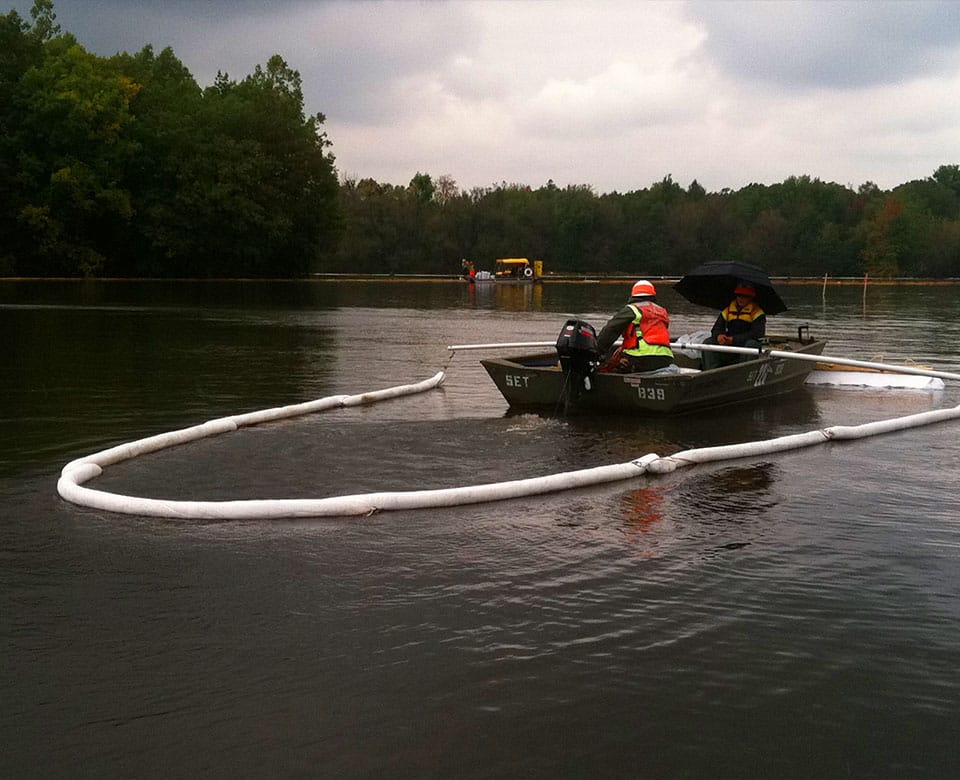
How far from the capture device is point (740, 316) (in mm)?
14672

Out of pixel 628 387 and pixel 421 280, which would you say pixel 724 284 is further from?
pixel 421 280

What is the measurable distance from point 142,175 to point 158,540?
6440cm

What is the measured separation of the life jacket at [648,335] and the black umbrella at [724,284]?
80.6 inches

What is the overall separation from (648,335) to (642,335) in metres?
0.08

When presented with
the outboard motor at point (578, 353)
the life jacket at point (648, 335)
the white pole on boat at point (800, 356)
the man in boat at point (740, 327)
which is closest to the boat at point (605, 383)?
the outboard motor at point (578, 353)

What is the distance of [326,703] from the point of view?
4.82m

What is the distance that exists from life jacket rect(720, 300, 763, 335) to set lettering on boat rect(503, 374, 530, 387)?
3575mm

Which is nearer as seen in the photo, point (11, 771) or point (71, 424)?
point (11, 771)

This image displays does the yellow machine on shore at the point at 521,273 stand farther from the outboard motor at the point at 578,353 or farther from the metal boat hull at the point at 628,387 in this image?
the outboard motor at the point at 578,353

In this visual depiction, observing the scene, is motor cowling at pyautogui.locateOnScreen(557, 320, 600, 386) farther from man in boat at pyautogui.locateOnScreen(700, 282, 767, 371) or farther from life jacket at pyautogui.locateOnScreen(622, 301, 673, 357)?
man in boat at pyautogui.locateOnScreen(700, 282, 767, 371)

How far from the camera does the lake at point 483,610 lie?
4504 mm

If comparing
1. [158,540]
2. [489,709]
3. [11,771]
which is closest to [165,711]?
[11,771]

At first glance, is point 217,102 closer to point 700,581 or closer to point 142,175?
point 142,175

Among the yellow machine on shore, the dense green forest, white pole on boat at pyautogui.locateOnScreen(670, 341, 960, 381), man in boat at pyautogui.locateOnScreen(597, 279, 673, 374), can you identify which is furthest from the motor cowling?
the yellow machine on shore
